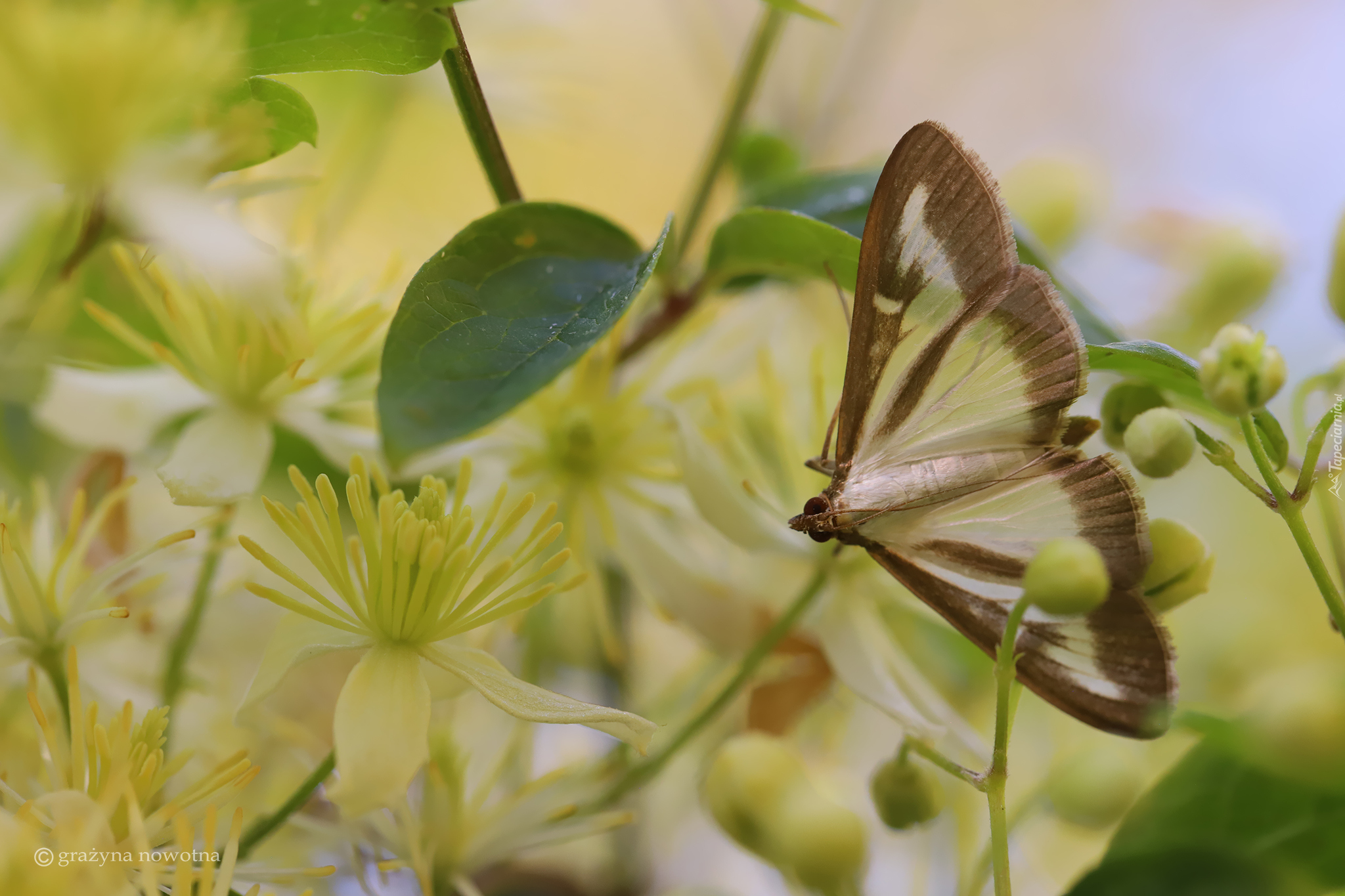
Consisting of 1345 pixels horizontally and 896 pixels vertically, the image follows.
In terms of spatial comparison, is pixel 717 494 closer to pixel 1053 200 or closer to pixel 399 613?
pixel 399 613

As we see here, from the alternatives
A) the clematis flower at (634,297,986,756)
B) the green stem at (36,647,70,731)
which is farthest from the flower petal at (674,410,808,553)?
the green stem at (36,647,70,731)

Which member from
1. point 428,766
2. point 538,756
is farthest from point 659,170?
point 428,766

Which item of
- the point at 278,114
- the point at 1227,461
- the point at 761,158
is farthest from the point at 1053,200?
the point at 278,114

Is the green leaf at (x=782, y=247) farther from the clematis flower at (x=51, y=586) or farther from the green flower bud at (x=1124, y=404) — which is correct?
the clematis flower at (x=51, y=586)

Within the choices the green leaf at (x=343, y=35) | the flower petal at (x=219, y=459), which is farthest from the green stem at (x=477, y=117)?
the flower petal at (x=219, y=459)

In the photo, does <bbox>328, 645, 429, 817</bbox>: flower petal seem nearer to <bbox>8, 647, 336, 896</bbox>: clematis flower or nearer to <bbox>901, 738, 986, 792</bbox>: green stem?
<bbox>8, 647, 336, 896</bbox>: clematis flower

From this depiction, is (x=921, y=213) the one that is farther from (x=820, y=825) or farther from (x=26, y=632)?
(x=26, y=632)
